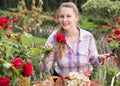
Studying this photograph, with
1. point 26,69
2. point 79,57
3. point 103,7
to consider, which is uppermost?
point 103,7

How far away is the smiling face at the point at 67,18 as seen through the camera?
366 centimetres

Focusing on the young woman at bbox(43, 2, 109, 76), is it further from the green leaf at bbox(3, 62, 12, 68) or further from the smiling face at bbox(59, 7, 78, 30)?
the green leaf at bbox(3, 62, 12, 68)

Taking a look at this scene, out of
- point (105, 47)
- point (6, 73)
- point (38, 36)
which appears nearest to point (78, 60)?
point (6, 73)

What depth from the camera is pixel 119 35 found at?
4707mm

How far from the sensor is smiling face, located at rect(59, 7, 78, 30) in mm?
3660

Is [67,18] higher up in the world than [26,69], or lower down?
higher up

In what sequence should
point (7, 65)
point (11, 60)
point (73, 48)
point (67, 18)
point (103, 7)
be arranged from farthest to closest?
point (103, 7) → point (73, 48) → point (67, 18) → point (11, 60) → point (7, 65)

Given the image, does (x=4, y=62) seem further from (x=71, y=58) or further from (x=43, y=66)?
(x=71, y=58)

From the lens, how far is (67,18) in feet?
12.1

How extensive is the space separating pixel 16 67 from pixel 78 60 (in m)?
1.57

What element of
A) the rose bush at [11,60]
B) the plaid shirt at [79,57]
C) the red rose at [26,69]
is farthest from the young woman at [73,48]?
the red rose at [26,69]

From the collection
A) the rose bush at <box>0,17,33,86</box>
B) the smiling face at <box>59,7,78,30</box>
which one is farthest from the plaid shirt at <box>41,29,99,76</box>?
the rose bush at <box>0,17,33,86</box>

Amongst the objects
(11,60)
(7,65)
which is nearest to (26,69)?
(7,65)

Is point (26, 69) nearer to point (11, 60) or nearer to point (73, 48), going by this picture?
point (11, 60)
